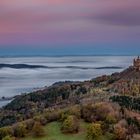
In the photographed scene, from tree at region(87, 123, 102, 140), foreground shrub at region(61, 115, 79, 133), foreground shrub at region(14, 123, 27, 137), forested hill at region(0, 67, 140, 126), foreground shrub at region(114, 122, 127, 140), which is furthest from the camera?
forested hill at region(0, 67, 140, 126)

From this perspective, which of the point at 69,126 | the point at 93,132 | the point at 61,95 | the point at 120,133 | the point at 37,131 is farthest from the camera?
the point at 61,95

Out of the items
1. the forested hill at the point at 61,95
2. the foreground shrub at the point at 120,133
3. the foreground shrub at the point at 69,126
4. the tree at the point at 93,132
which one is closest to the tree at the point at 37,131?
the foreground shrub at the point at 69,126

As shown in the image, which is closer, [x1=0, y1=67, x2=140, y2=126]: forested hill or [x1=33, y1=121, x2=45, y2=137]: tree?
[x1=33, y1=121, x2=45, y2=137]: tree

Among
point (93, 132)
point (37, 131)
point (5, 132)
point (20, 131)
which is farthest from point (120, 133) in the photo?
point (5, 132)

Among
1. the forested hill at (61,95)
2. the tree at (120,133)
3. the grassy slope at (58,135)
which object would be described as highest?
the tree at (120,133)

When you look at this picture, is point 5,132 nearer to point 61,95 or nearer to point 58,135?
point 58,135

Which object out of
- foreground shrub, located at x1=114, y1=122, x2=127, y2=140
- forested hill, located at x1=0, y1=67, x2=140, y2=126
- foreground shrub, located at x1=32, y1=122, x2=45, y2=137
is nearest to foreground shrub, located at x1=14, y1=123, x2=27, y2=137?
foreground shrub, located at x1=32, y1=122, x2=45, y2=137

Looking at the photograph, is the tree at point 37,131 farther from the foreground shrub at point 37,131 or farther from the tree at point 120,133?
the tree at point 120,133

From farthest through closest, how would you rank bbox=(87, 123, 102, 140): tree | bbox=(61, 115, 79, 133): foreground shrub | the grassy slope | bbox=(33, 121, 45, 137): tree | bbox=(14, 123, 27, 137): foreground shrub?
bbox=(61, 115, 79, 133): foreground shrub, bbox=(14, 123, 27, 137): foreground shrub, bbox=(33, 121, 45, 137): tree, the grassy slope, bbox=(87, 123, 102, 140): tree

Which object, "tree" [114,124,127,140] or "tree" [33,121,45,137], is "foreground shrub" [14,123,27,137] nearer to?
"tree" [33,121,45,137]

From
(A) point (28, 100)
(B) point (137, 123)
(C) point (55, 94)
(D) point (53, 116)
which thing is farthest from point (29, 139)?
(A) point (28, 100)

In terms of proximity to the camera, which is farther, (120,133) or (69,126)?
(69,126)

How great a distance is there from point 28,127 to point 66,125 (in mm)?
5968

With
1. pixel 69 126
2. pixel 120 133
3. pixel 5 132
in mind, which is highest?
pixel 69 126
